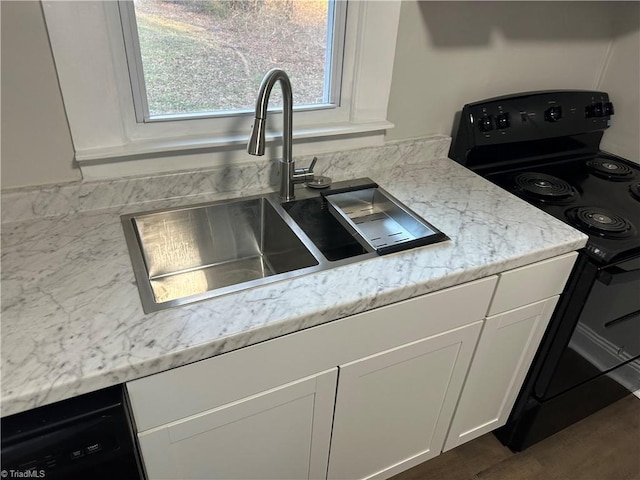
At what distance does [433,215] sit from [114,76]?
0.92 metres

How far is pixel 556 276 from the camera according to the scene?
1325 mm

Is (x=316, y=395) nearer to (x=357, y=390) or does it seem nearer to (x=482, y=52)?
(x=357, y=390)

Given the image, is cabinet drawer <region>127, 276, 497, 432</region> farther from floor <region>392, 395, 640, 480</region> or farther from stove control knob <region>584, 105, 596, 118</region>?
stove control knob <region>584, 105, 596, 118</region>

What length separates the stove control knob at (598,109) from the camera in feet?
6.00

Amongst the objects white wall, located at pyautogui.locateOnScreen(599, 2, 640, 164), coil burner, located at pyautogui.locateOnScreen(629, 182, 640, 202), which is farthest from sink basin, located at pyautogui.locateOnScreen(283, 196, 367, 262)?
white wall, located at pyautogui.locateOnScreen(599, 2, 640, 164)

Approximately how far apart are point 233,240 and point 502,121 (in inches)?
40.7

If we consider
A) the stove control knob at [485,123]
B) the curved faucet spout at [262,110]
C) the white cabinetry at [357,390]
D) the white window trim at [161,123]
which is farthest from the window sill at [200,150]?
the white cabinetry at [357,390]

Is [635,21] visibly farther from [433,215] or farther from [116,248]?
[116,248]

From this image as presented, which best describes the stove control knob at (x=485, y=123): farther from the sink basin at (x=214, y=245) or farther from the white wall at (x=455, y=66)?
the sink basin at (x=214, y=245)

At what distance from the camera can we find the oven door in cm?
133

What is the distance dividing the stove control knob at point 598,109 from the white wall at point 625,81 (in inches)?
5.2

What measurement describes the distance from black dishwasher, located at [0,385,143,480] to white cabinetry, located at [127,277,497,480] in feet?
0.15

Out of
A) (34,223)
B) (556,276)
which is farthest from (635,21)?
(34,223)

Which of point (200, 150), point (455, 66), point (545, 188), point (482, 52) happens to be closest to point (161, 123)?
point (200, 150)
